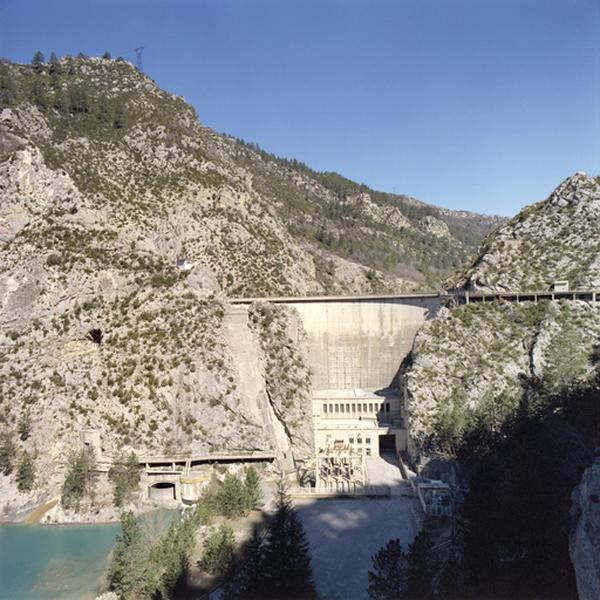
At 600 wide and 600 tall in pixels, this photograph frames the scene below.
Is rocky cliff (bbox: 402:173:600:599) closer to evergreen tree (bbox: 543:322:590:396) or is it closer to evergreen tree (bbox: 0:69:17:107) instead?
evergreen tree (bbox: 543:322:590:396)

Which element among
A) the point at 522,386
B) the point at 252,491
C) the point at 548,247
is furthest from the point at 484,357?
the point at 252,491

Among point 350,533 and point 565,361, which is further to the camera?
point 565,361

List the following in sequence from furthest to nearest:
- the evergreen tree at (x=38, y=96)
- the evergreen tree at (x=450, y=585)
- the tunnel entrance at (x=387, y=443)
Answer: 1. the evergreen tree at (x=38, y=96)
2. the tunnel entrance at (x=387, y=443)
3. the evergreen tree at (x=450, y=585)

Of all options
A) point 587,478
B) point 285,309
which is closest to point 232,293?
point 285,309

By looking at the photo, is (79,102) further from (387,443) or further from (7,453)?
(387,443)

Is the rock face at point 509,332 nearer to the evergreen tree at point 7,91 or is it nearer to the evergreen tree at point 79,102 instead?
the evergreen tree at point 79,102

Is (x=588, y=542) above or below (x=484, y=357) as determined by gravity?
below

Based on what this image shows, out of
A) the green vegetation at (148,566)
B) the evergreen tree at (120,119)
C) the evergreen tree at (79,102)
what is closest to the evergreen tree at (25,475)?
the green vegetation at (148,566)
